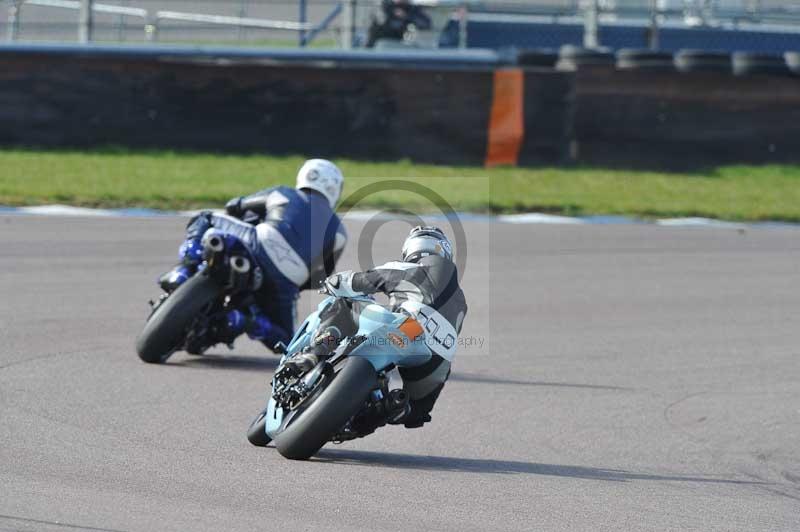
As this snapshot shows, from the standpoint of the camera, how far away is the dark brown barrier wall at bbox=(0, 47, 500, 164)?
1667 cm

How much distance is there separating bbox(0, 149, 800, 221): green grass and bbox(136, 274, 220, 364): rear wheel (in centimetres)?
632

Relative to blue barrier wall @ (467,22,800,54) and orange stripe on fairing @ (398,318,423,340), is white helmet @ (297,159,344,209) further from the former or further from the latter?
blue barrier wall @ (467,22,800,54)

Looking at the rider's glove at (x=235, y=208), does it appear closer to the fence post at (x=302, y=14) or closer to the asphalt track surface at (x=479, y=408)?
the asphalt track surface at (x=479, y=408)

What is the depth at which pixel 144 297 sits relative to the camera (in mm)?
10773

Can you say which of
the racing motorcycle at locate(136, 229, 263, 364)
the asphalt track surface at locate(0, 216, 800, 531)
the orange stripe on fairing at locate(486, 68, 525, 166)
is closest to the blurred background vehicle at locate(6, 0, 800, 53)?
the orange stripe on fairing at locate(486, 68, 525, 166)

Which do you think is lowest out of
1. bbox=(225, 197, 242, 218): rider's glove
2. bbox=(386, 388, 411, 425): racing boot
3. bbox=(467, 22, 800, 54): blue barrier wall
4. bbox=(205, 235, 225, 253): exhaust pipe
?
bbox=(386, 388, 411, 425): racing boot

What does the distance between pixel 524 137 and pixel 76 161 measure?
5.64m

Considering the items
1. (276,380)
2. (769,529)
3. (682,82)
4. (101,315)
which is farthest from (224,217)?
(682,82)

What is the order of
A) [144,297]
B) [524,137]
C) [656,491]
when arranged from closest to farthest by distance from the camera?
[656,491], [144,297], [524,137]

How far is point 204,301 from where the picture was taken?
8.52 metres

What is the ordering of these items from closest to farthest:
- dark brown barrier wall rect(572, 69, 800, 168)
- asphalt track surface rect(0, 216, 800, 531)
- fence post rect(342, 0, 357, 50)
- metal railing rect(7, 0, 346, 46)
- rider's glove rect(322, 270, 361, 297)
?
asphalt track surface rect(0, 216, 800, 531), rider's glove rect(322, 270, 361, 297), dark brown barrier wall rect(572, 69, 800, 168), metal railing rect(7, 0, 346, 46), fence post rect(342, 0, 357, 50)

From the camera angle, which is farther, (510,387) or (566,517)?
(510,387)

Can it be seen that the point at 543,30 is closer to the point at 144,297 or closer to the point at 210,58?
the point at 210,58

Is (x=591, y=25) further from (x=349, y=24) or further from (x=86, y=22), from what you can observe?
(x=86, y=22)
